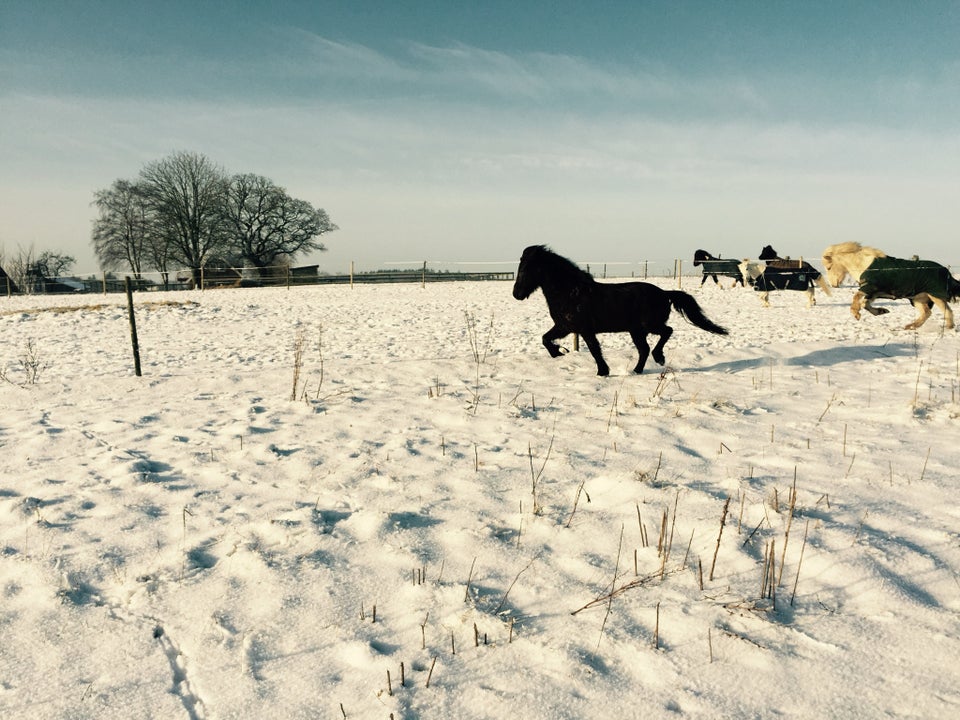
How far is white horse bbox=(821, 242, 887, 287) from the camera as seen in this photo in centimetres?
1235

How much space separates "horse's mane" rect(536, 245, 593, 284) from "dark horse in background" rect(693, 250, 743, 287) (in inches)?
739

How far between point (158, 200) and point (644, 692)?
46.5 m

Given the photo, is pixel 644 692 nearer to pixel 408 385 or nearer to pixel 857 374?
pixel 408 385

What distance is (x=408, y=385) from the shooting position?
6.36 metres

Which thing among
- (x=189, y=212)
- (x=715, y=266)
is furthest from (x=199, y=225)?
(x=715, y=266)

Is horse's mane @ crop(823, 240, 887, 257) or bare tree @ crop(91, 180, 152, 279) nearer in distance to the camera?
horse's mane @ crop(823, 240, 887, 257)

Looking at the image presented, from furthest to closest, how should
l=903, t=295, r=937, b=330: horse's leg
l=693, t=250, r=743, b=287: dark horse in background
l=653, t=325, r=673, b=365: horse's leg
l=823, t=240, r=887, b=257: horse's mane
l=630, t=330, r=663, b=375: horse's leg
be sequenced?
l=693, t=250, r=743, b=287: dark horse in background → l=823, t=240, r=887, b=257: horse's mane → l=903, t=295, r=937, b=330: horse's leg → l=653, t=325, r=673, b=365: horse's leg → l=630, t=330, r=663, b=375: horse's leg

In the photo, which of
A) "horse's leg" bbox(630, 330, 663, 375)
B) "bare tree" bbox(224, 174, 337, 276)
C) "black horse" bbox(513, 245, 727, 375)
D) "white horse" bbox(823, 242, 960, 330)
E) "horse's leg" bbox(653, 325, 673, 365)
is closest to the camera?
"black horse" bbox(513, 245, 727, 375)

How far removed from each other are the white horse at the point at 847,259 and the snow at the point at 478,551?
7.21 m

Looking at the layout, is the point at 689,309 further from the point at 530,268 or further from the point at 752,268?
the point at 752,268

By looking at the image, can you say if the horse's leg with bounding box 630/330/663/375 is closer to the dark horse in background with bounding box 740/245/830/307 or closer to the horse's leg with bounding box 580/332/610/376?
the horse's leg with bounding box 580/332/610/376

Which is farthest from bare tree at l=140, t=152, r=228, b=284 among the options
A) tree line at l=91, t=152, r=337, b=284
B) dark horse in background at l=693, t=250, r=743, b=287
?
dark horse in background at l=693, t=250, r=743, b=287

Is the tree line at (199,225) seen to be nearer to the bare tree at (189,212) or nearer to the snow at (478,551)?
the bare tree at (189,212)

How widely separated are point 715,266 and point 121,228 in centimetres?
4134
